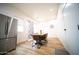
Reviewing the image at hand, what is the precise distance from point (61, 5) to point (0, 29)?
132 centimetres

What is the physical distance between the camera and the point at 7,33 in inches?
75.9

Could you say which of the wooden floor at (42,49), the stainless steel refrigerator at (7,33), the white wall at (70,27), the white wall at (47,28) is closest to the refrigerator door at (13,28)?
the stainless steel refrigerator at (7,33)

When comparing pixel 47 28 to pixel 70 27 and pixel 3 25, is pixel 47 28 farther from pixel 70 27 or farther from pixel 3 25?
pixel 3 25

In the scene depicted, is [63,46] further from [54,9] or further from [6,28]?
[6,28]

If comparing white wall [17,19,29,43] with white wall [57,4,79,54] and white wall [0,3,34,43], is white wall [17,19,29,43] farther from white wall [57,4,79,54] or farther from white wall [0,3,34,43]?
white wall [57,4,79,54]

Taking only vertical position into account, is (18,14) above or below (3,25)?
above

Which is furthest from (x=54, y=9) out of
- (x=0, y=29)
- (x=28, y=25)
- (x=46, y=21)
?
(x=0, y=29)

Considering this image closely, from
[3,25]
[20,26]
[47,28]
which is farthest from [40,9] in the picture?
[3,25]

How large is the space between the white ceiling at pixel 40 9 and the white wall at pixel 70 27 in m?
0.16

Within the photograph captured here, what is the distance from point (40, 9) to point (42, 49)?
2.67 feet

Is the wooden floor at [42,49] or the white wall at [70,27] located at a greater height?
the white wall at [70,27]

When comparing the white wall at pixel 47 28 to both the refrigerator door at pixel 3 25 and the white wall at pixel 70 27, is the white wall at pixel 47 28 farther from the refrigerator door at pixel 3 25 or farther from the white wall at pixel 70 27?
the refrigerator door at pixel 3 25

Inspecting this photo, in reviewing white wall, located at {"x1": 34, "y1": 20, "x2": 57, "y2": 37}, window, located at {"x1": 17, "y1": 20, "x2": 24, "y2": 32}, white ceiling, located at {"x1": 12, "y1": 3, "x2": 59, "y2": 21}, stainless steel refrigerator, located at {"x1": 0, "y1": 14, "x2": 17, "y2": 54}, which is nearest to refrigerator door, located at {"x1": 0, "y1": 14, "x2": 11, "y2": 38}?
stainless steel refrigerator, located at {"x1": 0, "y1": 14, "x2": 17, "y2": 54}

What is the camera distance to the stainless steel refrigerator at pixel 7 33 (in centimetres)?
188
